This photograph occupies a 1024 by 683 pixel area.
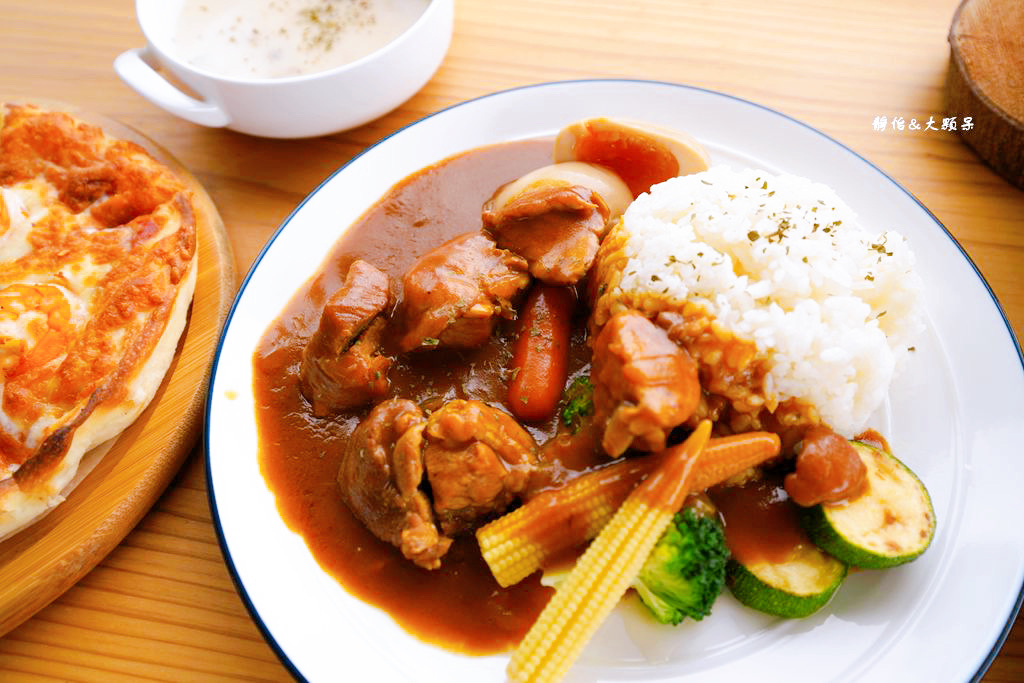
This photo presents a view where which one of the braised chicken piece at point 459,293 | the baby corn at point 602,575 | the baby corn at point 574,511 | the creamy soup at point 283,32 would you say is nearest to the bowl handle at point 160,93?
the creamy soup at point 283,32

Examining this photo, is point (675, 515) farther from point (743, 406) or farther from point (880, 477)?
point (880, 477)

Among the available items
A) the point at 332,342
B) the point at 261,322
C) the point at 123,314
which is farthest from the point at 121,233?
the point at 332,342

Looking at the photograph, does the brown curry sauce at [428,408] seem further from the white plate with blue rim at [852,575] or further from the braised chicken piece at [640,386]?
the braised chicken piece at [640,386]

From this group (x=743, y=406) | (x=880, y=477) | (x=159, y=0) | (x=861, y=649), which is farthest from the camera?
(x=159, y=0)

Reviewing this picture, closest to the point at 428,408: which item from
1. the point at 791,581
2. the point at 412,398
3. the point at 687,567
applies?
the point at 412,398

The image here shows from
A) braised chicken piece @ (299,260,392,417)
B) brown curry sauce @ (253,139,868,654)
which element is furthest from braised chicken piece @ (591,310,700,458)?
braised chicken piece @ (299,260,392,417)

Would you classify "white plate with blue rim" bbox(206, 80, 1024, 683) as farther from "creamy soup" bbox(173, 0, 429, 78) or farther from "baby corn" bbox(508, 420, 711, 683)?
"creamy soup" bbox(173, 0, 429, 78)

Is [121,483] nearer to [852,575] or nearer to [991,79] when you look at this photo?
[852,575]
